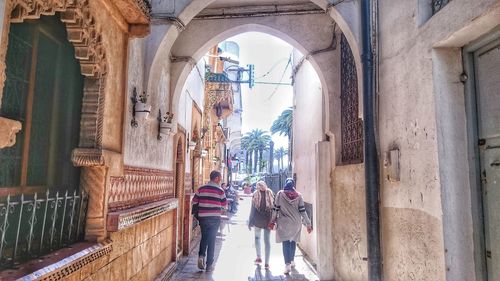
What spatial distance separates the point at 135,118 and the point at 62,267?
2131mm

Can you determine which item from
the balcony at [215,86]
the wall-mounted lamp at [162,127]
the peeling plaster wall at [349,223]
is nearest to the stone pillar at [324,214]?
the peeling plaster wall at [349,223]

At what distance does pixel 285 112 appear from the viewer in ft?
105

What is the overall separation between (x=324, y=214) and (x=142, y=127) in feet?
10.7

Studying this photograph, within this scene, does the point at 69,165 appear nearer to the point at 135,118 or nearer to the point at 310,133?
the point at 135,118

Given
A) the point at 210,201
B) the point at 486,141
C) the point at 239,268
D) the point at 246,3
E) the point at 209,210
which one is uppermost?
the point at 246,3

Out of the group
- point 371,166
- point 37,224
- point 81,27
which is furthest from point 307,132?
point 37,224

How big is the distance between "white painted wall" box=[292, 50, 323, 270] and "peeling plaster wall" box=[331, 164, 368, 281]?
573 mm

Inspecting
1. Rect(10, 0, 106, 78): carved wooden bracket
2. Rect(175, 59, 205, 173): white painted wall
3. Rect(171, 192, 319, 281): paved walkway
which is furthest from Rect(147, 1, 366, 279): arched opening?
Rect(10, 0, 106, 78): carved wooden bracket

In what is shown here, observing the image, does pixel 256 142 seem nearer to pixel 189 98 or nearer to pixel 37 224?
pixel 189 98

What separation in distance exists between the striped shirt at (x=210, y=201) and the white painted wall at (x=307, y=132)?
1721 mm

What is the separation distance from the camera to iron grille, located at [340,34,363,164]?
4.92 metres

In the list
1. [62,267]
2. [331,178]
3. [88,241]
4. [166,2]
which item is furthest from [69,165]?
[331,178]

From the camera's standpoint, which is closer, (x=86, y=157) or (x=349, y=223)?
(x=86, y=157)

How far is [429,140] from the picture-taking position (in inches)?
106
